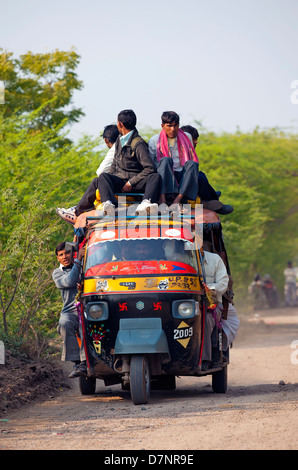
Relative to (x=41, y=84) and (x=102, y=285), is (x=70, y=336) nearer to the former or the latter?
(x=102, y=285)

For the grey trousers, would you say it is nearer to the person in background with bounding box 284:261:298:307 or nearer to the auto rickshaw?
the auto rickshaw

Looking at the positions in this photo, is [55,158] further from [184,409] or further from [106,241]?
[184,409]

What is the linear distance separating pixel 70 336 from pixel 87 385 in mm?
985

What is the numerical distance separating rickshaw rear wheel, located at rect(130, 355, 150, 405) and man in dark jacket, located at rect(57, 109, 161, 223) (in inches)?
73.5

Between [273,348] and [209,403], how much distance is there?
8.76 metres

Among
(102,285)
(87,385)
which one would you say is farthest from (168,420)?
(87,385)

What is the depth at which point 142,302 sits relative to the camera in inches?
366

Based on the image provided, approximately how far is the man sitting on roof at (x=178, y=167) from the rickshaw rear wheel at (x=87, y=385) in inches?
102

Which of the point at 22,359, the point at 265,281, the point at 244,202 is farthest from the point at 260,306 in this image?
the point at 22,359

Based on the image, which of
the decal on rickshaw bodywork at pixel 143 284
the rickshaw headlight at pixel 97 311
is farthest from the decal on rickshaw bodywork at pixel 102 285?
the rickshaw headlight at pixel 97 311

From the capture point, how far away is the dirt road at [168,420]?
6.85m

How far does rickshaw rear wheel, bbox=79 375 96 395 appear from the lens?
10797 millimetres

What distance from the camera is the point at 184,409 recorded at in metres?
8.79

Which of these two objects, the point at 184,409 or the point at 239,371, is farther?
the point at 239,371
